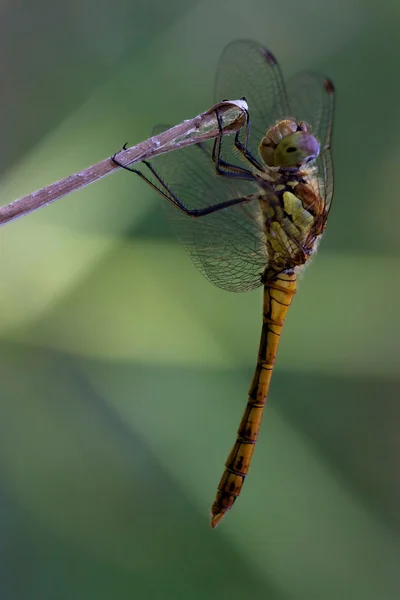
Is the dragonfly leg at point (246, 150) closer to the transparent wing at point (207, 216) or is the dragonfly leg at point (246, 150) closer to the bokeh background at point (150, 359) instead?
the transparent wing at point (207, 216)

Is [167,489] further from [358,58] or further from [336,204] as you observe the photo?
[358,58]

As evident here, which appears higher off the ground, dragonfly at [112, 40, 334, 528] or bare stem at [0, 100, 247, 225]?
dragonfly at [112, 40, 334, 528]

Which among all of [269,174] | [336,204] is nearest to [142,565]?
[269,174]

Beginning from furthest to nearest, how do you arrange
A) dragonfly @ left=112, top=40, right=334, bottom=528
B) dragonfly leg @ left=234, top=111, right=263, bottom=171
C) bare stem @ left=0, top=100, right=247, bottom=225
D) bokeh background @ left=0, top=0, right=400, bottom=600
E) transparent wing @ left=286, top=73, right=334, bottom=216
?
bokeh background @ left=0, top=0, right=400, bottom=600 < transparent wing @ left=286, top=73, right=334, bottom=216 < dragonfly @ left=112, top=40, right=334, bottom=528 < dragonfly leg @ left=234, top=111, right=263, bottom=171 < bare stem @ left=0, top=100, right=247, bottom=225

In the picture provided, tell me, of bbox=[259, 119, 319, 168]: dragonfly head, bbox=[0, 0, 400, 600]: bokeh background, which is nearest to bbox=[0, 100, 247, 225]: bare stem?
bbox=[259, 119, 319, 168]: dragonfly head

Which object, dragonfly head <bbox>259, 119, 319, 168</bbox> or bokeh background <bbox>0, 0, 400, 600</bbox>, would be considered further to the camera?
bokeh background <bbox>0, 0, 400, 600</bbox>

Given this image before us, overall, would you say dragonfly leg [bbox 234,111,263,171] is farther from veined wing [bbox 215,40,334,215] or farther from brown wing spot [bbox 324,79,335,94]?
brown wing spot [bbox 324,79,335,94]

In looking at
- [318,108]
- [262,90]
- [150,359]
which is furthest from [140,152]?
[150,359]
